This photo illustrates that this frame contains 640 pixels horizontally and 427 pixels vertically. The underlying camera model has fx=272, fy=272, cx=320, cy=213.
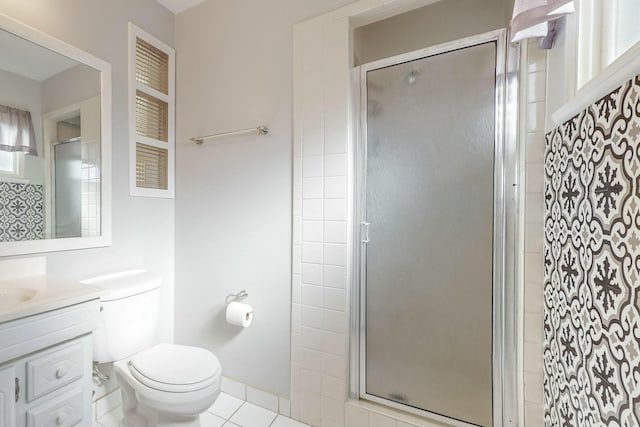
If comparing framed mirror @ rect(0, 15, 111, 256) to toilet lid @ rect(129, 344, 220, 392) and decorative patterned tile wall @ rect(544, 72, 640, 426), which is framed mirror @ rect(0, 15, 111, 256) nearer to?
toilet lid @ rect(129, 344, 220, 392)

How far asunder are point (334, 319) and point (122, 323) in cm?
A: 103

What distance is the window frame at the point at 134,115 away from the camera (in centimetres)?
160

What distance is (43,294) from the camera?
994 mm

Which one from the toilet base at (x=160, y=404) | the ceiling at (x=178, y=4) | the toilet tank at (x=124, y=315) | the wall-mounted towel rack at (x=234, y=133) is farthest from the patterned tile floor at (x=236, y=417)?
the ceiling at (x=178, y=4)

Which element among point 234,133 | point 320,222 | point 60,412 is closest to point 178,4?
point 234,133

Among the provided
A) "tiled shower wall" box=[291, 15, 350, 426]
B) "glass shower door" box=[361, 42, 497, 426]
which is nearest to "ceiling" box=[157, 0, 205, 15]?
"tiled shower wall" box=[291, 15, 350, 426]

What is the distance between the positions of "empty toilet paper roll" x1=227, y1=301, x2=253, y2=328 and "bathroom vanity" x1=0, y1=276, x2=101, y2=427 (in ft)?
1.98

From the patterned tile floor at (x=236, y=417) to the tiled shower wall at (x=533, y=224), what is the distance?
3.50ft

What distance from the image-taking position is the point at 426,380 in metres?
1.26

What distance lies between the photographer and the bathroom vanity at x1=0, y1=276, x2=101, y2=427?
0.84 m

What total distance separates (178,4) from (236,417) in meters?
2.54

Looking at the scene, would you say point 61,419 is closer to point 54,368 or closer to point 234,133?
point 54,368

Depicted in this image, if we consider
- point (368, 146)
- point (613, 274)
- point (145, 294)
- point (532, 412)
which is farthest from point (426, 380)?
point (145, 294)

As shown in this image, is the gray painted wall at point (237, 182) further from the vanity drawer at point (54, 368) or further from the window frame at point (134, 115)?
the vanity drawer at point (54, 368)
